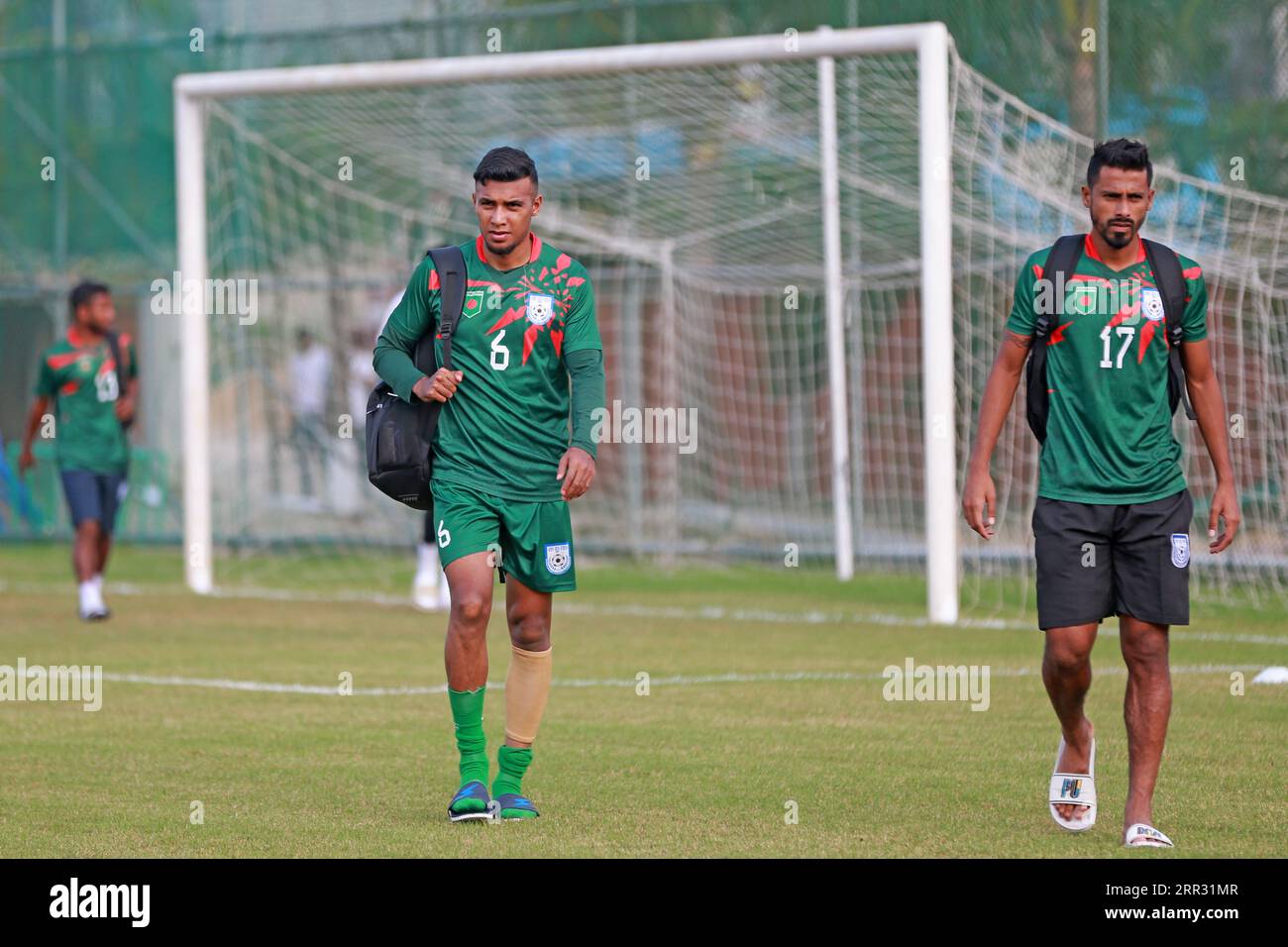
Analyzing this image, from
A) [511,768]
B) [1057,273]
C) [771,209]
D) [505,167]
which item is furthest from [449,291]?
[771,209]

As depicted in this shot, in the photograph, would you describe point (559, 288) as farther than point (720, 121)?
No

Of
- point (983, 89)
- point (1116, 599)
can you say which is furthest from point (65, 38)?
point (1116, 599)

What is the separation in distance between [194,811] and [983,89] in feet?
29.2

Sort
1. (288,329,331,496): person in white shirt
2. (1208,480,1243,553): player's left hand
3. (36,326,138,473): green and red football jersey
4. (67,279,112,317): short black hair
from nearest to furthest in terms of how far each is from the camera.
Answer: (1208,480,1243,553): player's left hand
(67,279,112,317): short black hair
(36,326,138,473): green and red football jersey
(288,329,331,496): person in white shirt

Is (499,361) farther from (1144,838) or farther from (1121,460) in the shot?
(1144,838)

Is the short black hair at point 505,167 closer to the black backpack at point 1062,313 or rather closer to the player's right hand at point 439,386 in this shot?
the player's right hand at point 439,386

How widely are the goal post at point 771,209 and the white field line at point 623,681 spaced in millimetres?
2368

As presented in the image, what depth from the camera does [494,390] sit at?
6.90 metres

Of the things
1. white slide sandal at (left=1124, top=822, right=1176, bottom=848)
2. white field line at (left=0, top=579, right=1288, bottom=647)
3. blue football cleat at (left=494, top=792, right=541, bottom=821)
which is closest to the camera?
white slide sandal at (left=1124, top=822, right=1176, bottom=848)

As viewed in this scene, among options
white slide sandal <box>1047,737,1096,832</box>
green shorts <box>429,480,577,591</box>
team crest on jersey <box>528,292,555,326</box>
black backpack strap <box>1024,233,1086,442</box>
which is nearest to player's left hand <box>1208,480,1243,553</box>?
black backpack strap <box>1024,233,1086,442</box>

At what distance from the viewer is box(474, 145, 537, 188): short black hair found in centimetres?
673

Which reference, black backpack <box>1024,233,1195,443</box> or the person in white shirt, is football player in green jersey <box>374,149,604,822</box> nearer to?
black backpack <box>1024,233,1195,443</box>

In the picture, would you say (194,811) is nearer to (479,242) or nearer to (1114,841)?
(479,242)

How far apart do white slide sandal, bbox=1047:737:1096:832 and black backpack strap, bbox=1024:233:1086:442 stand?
1134mm
